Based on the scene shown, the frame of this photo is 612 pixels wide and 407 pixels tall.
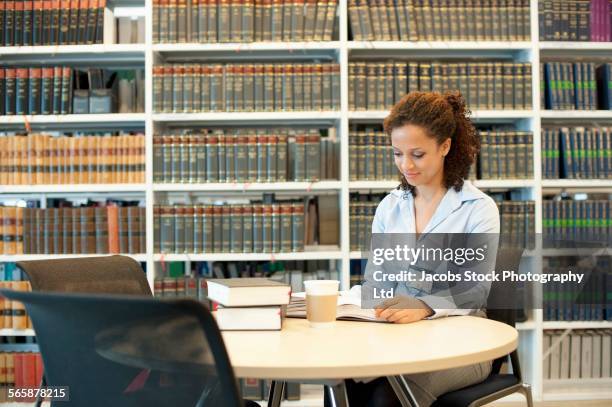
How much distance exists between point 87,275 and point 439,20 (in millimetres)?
2383

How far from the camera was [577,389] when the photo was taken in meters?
3.36

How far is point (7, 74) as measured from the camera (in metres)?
3.31

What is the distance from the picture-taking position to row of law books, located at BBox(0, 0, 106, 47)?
330 cm

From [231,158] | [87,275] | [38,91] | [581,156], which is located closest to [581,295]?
[581,156]

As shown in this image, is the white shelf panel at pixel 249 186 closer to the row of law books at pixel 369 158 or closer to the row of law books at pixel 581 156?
the row of law books at pixel 369 158

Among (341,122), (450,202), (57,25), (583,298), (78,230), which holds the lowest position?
(583,298)

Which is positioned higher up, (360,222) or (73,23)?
(73,23)

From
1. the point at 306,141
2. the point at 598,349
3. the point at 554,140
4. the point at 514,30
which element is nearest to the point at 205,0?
the point at 306,141

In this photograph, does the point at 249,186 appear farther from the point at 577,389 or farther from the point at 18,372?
the point at 577,389

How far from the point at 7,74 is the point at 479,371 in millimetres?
2910

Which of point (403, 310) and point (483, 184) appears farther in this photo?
point (483, 184)

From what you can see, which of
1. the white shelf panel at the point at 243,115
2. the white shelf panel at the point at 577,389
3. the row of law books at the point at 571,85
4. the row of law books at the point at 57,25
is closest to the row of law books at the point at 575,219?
the row of law books at the point at 571,85

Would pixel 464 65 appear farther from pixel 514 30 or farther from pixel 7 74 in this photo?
pixel 7 74

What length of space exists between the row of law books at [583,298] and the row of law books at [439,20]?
129cm
